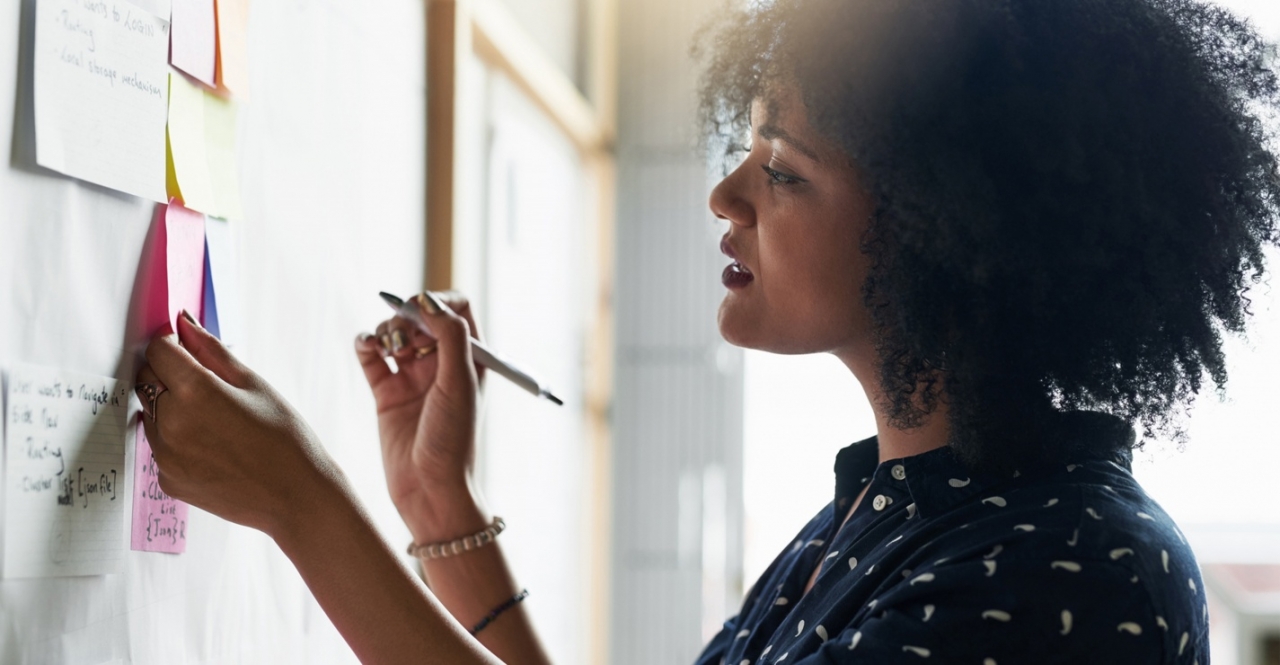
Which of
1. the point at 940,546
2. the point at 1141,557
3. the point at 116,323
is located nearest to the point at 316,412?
the point at 116,323

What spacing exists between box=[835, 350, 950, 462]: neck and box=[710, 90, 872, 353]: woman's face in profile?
0.06 ft

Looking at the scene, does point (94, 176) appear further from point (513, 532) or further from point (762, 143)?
point (513, 532)

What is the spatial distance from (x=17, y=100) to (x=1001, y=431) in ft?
2.10

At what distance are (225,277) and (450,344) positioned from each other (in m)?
0.19

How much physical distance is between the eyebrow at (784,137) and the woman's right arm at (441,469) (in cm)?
31

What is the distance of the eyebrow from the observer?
81cm

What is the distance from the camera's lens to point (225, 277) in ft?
2.86

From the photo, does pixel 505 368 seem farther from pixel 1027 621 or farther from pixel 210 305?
pixel 1027 621

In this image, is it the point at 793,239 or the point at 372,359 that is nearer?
the point at 793,239

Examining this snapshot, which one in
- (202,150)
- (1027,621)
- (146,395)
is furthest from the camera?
(202,150)

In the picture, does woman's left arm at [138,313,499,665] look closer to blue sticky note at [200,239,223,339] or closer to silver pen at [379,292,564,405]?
blue sticky note at [200,239,223,339]

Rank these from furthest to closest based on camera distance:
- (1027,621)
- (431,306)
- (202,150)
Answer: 1. (431,306)
2. (202,150)
3. (1027,621)

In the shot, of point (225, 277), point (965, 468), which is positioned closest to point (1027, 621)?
point (965, 468)

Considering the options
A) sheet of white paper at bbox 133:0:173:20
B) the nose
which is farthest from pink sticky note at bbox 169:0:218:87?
the nose
